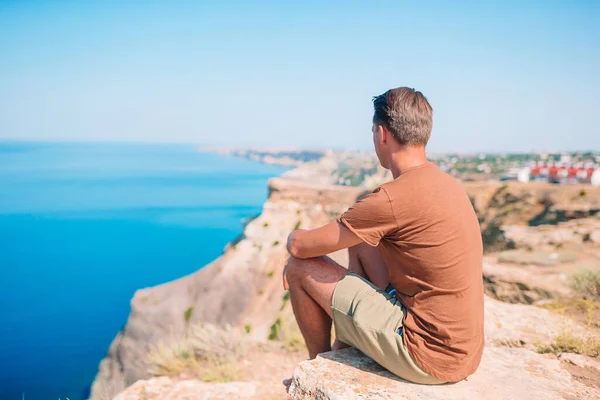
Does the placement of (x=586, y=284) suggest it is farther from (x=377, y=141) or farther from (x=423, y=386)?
(x=377, y=141)

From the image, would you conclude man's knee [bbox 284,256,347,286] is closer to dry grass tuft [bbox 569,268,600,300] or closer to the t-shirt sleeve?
the t-shirt sleeve

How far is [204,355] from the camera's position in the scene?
4.17 meters

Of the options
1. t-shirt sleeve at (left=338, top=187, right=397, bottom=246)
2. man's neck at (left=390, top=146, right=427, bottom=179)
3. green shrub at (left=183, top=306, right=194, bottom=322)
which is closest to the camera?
t-shirt sleeve at (left=338, top=187, right=397, bottom=246)

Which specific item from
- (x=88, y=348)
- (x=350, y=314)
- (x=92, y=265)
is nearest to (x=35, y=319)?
(x=88, y=348)

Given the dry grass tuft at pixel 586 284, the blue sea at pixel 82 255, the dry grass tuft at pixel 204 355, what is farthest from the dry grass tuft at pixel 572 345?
the blue sea at pixel 82 255

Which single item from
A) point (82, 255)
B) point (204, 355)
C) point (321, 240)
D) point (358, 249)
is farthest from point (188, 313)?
point (82, 255)

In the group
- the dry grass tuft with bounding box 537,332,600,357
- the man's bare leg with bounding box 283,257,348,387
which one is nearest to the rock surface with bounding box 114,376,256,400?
the man's bare leg with bounding box 283,257,348,387

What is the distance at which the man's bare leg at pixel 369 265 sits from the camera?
2.36 metres

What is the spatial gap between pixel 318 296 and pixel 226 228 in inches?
2336

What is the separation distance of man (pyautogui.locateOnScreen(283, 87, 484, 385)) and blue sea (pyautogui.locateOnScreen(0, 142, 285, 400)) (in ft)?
25.0

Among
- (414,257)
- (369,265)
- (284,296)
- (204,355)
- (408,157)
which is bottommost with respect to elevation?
(284,296)

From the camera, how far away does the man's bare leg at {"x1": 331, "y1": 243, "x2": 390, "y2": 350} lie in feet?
7.75

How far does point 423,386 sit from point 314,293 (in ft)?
2.28

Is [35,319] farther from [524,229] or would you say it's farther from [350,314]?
[350,314]
